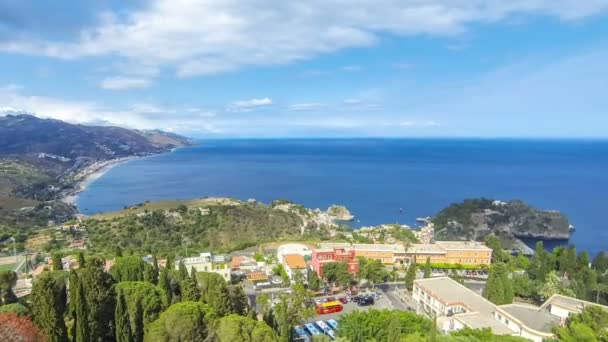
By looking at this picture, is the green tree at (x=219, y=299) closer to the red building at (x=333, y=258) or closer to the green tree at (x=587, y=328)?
the red building at (x=333, y=258)

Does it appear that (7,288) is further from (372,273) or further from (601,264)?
(601,264)

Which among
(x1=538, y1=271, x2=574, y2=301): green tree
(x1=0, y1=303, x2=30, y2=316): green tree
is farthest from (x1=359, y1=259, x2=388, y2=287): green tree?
(x1=0, y1=303, x2=30, y2=316): green tree

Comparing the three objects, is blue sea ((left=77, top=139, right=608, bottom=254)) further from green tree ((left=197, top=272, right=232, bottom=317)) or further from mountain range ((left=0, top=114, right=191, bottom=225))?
green tree ((left=197, top=272, right=232, bottom=317))

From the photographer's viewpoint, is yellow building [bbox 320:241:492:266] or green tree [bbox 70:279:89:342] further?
yellow building [bbox 320:241:492:266]

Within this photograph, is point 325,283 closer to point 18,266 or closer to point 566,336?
point 566,336

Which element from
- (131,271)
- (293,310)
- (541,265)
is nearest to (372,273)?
(293,310)

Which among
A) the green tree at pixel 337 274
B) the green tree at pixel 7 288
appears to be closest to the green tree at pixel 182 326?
the green tree at pixel 7 288

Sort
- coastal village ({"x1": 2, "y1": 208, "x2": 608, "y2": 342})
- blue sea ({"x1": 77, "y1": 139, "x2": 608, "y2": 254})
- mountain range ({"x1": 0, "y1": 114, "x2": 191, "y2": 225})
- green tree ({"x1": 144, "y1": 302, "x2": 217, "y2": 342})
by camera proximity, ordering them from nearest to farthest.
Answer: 1. green tree ({"x1": 144, "y1": 302, "x2": 217, "y2": 342})
2. coastal village ({"x1": 2, "y1": 208, "x2": 608, "y2": 342})
3. mountain range ({"x1": 0, "y1": 114, "x2": 191, "y2": 225})
4. blue sea ({"x1": 77, "y1": 139, "x2": 608, "y2": 254})
